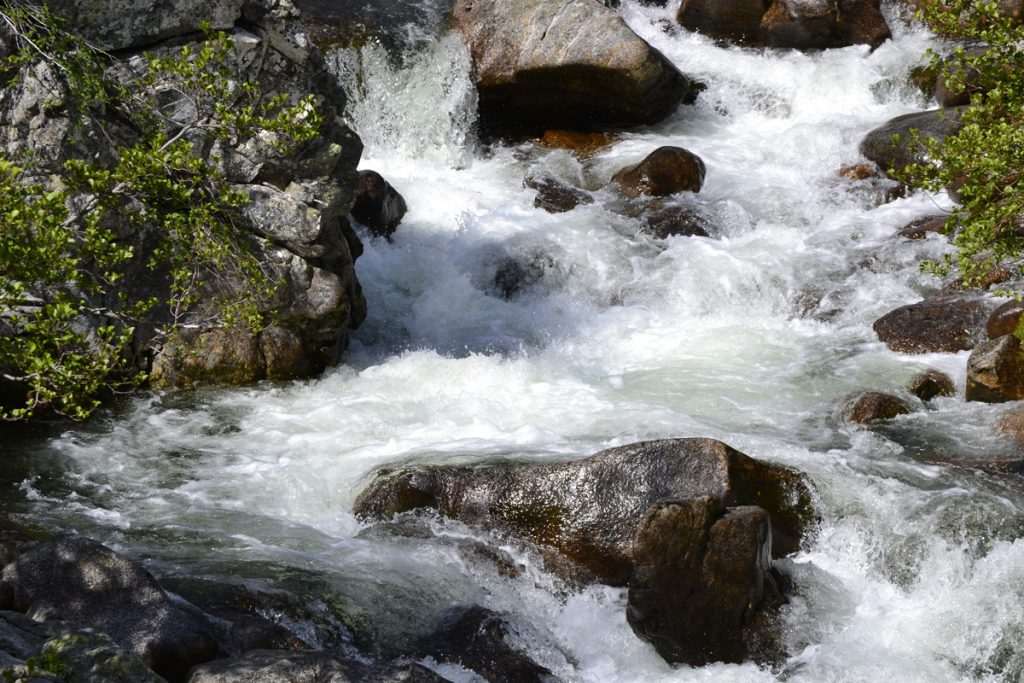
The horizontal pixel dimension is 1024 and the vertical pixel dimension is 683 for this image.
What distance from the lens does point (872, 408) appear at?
35.0 ft

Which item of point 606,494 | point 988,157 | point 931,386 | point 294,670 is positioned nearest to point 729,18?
point 931,386

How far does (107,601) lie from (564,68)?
13363 mm

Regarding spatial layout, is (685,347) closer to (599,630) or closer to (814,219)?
(814,219)

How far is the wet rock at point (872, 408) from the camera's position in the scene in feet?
34.9

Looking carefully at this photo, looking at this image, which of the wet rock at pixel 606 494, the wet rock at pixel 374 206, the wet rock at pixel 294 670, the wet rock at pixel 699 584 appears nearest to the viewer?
the wet rock at pixel 294 670

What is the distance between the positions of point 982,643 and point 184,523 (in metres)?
5.98

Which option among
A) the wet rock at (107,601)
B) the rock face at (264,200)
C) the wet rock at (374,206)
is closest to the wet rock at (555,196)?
the wet rock at (374,206)

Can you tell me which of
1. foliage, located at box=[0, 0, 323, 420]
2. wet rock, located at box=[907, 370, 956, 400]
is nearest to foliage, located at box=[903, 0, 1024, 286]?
wet rock, located at box=[907, 370, 956, 400]

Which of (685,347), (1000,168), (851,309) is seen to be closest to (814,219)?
(851,309)

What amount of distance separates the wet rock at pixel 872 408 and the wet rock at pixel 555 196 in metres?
6.51

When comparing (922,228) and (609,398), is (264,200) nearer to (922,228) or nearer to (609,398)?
(609,398)

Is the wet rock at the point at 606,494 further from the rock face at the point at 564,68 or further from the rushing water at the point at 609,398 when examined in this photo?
the rock face at the point at 564,68

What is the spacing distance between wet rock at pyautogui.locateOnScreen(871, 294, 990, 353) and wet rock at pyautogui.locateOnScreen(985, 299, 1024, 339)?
0.71 feet

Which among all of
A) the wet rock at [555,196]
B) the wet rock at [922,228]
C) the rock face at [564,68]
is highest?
the rock face at [564,68]
